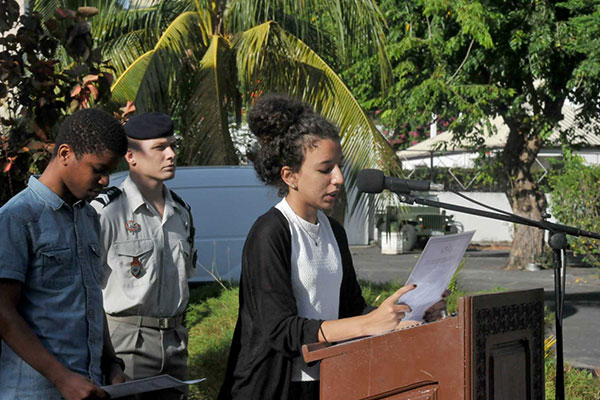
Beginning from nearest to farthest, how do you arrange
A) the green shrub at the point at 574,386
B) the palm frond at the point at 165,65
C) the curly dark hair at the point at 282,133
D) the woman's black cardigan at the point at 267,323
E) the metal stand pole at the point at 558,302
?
1. the woman's black cardigan at the point at 267,323
2. the curly dark hair at the point at 282,133
3. the metal stand pole at the point at 558,302
4. the green shrub at the point at 574,386
5. the palm frond at the point at 165,65

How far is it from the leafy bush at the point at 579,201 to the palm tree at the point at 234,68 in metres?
5.86

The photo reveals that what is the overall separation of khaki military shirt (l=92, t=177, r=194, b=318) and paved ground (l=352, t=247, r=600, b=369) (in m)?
5.61

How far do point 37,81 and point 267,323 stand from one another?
3297 millimetres

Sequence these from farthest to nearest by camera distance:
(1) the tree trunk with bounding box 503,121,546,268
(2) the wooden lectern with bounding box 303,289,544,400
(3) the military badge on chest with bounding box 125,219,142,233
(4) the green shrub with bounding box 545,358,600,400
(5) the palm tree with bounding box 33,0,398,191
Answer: (1) the tree trunk with bounding box 503,121,546,268 → (5) the palm tree with bounding box 33,0,398,191 → (4) the green shrub with bounding box 545,358,600,400 → (3) the military badge on chest with bounding box 125,219,142,233 → (2) the wooden lectern with bounding box 303,289,544,400

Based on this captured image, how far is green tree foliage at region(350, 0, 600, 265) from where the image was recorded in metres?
15.4

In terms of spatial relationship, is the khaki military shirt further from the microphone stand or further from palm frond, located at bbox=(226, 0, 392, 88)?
palm frond, located at bbox=(226, 0, 392, 88)

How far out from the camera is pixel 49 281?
2.64 metres

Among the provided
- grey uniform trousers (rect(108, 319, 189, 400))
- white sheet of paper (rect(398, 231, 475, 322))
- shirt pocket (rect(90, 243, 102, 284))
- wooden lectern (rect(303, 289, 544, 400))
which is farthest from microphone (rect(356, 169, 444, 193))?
shirt pocket (rect(90, 243, 102, 284))

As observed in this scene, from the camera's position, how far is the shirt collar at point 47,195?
2680 millimetres

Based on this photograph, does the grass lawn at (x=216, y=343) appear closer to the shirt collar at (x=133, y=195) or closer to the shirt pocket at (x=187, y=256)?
the shirt pocket at (x=187, y=256)

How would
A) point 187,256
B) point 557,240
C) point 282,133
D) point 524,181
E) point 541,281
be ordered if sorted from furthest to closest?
point 524,181
point 541,281
point 187,256
point 557,240
point 282,133

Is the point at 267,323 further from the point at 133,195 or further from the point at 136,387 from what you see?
the point at 133,195

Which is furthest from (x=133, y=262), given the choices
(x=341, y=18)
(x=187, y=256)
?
(x=341, y=18)

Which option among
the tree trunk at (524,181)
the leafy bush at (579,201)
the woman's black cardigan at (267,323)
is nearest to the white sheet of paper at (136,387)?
the woman's black cardigan at (267,323)
